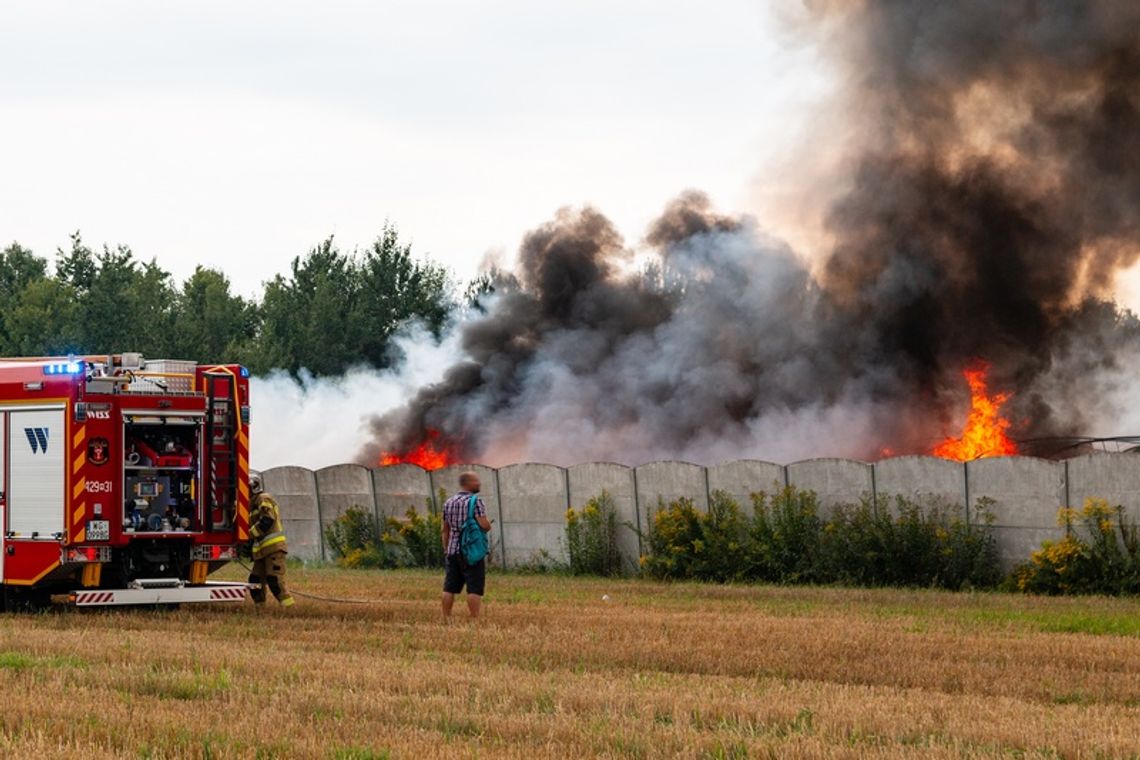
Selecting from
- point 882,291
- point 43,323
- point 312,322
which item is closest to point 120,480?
point 882,291

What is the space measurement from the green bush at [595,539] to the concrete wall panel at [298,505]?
577 cm

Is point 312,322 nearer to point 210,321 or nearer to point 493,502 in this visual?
point 210,321

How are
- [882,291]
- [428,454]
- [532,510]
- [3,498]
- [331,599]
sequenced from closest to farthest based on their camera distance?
[3,498]
[331,599]
[532,510]
[882,291]
[428,454]

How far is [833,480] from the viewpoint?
24.4m

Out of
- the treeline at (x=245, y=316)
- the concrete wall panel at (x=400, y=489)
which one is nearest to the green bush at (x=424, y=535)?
the concrete wall panel at (x=400, y=489)

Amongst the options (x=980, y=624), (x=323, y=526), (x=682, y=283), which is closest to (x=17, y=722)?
(x=980, y=624)

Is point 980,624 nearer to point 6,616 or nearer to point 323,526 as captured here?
point 6,616

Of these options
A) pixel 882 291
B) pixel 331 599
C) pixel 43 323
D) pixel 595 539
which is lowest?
pixel 331 599

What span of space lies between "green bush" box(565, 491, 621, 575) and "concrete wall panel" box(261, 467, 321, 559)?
18.9ft

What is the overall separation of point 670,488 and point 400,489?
221 inches

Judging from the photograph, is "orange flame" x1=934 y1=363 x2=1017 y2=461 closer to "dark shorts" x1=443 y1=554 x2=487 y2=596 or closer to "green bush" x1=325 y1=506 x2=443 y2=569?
"green bush" x1=325 y1=506 x2=443 y2=569

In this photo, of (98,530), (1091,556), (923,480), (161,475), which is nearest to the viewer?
(98,530)

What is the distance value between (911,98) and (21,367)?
70.8 ft

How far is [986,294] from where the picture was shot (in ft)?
116
